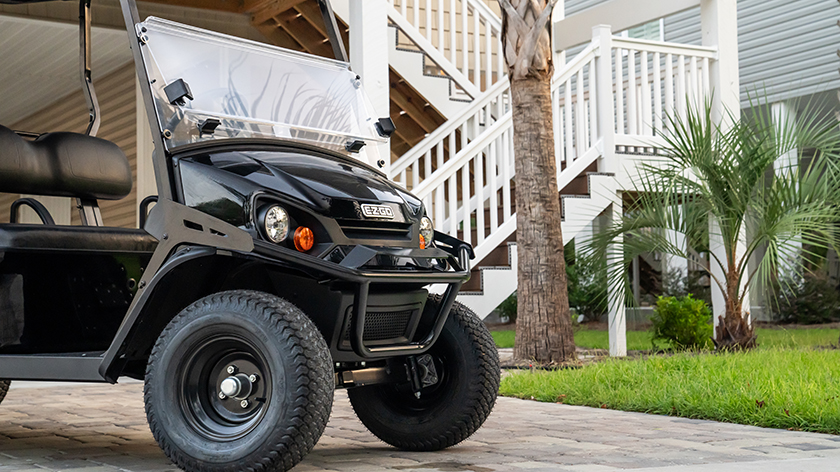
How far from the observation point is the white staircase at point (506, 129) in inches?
351

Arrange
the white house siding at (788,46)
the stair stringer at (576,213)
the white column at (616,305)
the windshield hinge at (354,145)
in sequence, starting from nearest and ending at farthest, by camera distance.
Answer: the windshield hinge at (354,145), the white column at (616,305), the stair stringer at (576,213), the white house siding at (788,46)

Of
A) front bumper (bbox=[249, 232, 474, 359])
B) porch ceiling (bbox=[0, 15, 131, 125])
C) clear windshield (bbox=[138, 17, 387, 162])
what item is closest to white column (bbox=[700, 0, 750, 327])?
porch ceiling (bbox=[0, 15, 131, 125])

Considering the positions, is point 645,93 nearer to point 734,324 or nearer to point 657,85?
point 657,85

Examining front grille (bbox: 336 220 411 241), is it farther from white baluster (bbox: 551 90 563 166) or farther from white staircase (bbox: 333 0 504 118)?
white staircase (bbox: 333 0 504 118)

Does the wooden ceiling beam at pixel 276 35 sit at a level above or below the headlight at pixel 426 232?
above

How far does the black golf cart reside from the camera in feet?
11.0

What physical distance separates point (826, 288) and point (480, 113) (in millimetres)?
6650

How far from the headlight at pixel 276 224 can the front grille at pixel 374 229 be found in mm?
205

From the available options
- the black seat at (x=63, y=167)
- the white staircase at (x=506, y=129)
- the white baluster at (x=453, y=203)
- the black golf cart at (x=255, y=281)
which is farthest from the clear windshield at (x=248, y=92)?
the white baluster at (x=453, y=203)

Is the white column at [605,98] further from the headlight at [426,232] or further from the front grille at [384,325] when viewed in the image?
the front grille at [384,325]

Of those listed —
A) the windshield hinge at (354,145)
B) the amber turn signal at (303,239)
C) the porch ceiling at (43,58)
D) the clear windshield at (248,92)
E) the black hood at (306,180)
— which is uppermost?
the porch ceiling at (43,58)

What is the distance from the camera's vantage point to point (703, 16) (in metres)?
10.2

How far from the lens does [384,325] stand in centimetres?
372

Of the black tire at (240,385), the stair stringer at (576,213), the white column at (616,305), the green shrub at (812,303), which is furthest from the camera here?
the green shrub at (812,303)
